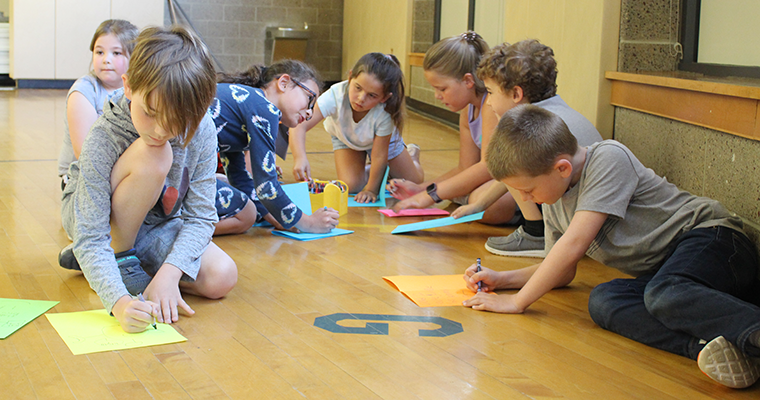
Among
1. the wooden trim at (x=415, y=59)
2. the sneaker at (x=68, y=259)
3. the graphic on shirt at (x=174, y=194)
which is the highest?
the wooden trim at (x=415, y=59)

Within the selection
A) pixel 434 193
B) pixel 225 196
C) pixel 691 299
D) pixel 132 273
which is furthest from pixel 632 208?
pixel 225 196

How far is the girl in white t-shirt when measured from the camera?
2660 mm

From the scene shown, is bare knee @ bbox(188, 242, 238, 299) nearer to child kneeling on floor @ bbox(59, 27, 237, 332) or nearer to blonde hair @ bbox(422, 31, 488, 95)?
child kneeling on floor @ bbox(59, 27, 237, 332)

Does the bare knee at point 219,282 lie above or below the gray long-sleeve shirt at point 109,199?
below

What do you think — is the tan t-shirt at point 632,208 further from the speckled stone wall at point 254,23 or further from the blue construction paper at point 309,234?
→ the speckled stone wall at point 254,23

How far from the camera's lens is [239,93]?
2.22m

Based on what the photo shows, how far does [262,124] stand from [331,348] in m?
0.98

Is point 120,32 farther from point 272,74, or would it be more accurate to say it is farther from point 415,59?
point 415,59

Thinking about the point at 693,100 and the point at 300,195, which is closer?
the point at 693,100

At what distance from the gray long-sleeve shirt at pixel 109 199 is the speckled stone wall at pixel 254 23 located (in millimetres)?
6667

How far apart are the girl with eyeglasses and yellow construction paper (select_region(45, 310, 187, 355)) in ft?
2.49

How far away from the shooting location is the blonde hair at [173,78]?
51.6 inches

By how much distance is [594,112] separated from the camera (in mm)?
2646

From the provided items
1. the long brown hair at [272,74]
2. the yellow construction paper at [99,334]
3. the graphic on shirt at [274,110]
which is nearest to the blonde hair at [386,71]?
the long brown hair at [272,74]
